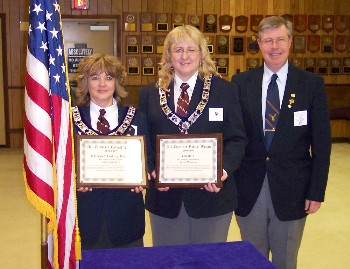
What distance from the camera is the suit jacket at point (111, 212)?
270cm

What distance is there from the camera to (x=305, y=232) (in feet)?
16.5

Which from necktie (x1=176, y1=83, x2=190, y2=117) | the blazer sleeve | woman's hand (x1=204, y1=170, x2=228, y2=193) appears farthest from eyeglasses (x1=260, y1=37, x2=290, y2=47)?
woman's hand (x1=204, y1=170, x2=228, y2=193)

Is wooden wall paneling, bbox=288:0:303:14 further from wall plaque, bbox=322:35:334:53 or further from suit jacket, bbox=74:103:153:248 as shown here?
suit jacket, bbox=74:103:153:248

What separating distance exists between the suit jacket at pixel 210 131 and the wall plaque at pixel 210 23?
24.0 feet

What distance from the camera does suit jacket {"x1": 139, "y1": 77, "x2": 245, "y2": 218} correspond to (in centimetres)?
283

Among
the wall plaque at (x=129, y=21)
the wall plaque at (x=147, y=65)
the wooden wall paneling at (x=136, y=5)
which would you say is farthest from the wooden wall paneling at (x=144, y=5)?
the wall plaque at (x=147, y=65)

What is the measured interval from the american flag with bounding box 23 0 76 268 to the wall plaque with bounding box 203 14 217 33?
7.98m

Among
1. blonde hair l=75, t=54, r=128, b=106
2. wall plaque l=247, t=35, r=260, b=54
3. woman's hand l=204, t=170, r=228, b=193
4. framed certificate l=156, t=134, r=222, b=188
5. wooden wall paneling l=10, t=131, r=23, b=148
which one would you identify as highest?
wall plaque l=247, t=35, r=260, b=54

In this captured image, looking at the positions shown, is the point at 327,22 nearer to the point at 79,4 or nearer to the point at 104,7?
the point at 104,7

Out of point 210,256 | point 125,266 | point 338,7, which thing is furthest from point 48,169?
point 338,7

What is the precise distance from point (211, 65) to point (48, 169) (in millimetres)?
1177

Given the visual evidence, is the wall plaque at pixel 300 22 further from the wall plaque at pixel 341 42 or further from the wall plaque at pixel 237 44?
the wall plaque at pixel 237 44

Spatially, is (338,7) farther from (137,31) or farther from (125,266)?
(125,266)

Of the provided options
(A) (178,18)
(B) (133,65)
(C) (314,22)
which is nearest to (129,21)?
(B) (133,65)
